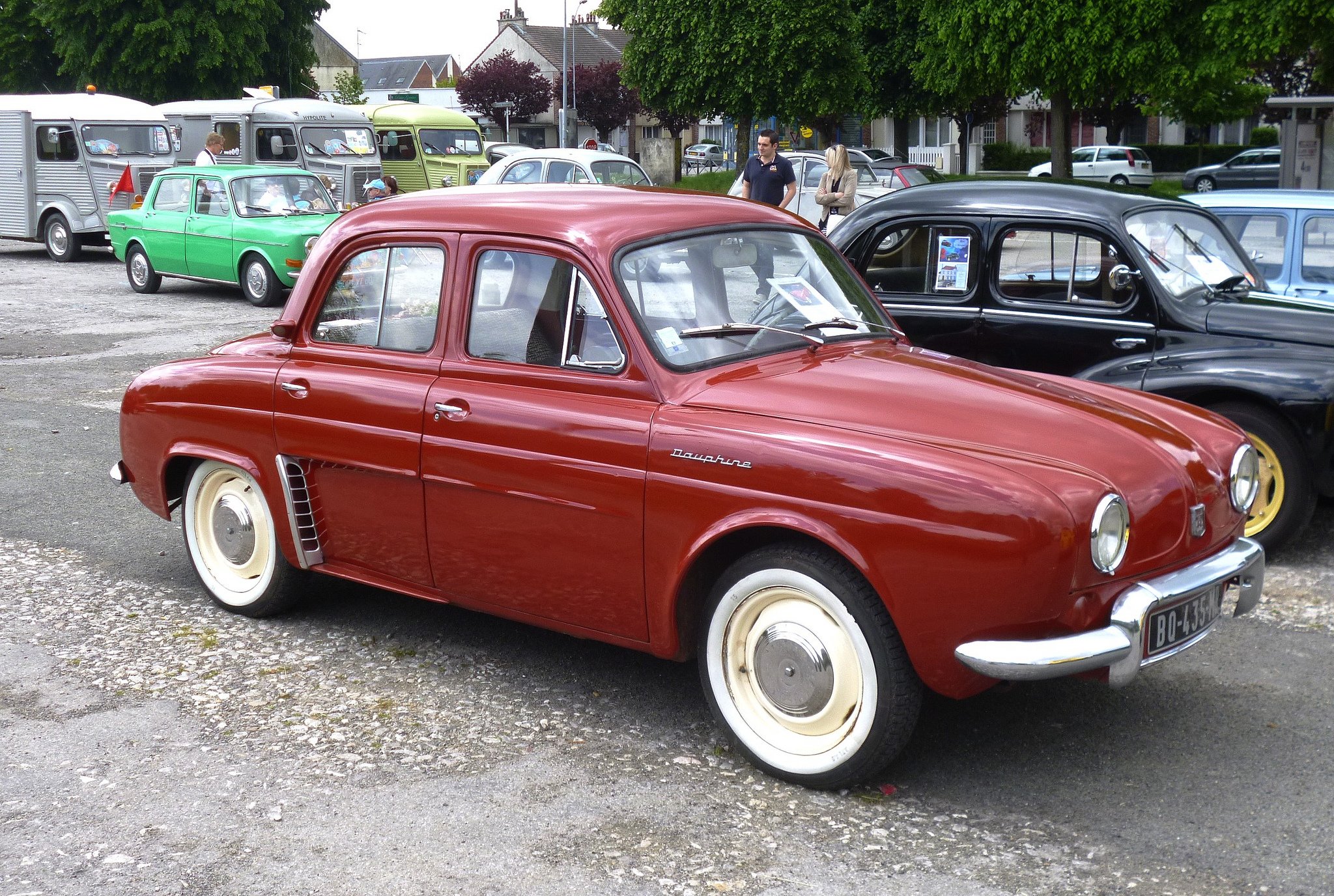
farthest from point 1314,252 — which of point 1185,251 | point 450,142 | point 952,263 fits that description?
point 450,142

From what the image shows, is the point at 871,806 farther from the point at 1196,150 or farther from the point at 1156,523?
the point at 1196,150

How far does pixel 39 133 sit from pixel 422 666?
21283 millimetres

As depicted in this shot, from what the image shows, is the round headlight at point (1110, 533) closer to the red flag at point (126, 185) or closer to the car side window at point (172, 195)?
the car side window at point (172, 195)

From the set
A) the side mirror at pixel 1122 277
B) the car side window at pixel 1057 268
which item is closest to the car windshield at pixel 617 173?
the car side window at pixel 1057 268

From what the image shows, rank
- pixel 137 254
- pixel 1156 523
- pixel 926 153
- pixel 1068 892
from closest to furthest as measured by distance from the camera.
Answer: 1. pixel 1068 892
2. pixel 1156 523
3. pixel 137 254
4. pixel 926 153

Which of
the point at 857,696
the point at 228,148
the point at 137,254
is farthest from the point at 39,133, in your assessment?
the point at 857,696

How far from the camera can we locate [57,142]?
23.2 meters

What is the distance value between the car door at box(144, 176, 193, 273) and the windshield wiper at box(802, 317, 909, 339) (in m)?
14.7

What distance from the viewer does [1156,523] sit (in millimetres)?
3877

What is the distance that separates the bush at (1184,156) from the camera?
51969 millimetres

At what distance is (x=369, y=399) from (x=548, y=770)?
5.05 ft

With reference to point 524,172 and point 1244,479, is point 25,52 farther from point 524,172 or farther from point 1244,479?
point 1244,479

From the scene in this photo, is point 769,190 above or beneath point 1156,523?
above

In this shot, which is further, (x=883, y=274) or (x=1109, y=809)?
(x=883, y=274)
